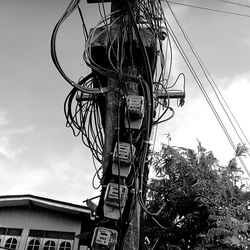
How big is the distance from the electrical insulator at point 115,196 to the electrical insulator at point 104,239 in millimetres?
220

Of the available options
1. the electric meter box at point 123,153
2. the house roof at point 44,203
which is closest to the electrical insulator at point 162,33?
the electric meter box at point 123,153

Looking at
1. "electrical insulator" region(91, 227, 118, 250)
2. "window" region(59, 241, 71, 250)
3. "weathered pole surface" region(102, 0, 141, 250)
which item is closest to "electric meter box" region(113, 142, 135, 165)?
"weathered pole surface" region(102, 0, 141, 250)

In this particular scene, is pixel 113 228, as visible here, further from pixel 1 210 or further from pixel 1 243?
pixel 1 210

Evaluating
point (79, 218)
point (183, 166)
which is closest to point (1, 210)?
point (79, 218)

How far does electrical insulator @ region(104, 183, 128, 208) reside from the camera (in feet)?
8.04

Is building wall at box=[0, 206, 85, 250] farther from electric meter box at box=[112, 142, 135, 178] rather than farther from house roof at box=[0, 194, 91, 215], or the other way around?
electric meter box at box=[112, 142, 135, 178]

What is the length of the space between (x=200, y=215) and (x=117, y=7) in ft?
17.2

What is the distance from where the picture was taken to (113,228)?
2414 mm

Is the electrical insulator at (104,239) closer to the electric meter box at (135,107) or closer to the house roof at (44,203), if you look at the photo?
the electric meter box at (135,107)

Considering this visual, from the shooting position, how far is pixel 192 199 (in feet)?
22.7

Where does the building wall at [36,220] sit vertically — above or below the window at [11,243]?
above

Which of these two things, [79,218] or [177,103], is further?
[79,218]

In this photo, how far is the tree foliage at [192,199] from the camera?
6.27m

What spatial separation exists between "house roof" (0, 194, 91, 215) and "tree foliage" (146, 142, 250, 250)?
1.80 metres
